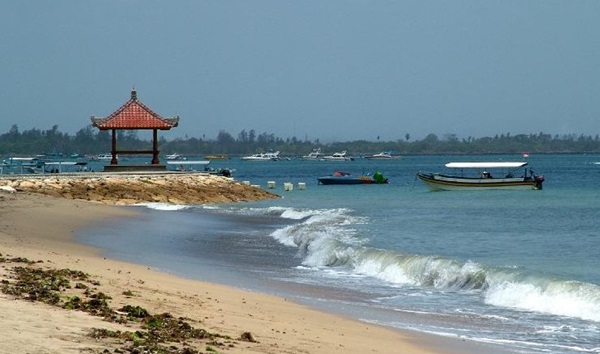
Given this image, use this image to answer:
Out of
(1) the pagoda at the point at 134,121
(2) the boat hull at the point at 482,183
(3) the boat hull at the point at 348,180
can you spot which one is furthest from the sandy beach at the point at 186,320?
(3) the boat hull at the point at 348,180

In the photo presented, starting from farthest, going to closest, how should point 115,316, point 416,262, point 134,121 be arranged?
point 134,121 < point 416,262 < point 115,316

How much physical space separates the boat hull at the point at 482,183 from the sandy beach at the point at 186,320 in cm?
4757

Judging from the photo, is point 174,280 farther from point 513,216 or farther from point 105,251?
point 513,216

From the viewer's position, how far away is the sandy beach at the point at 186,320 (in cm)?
982

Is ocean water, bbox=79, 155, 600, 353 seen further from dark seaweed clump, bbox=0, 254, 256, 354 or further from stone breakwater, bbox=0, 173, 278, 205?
stone breakwater, bbox=0, 173, 278, 205

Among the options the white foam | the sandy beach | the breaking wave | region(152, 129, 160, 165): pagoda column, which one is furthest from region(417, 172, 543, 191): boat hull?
the white foam

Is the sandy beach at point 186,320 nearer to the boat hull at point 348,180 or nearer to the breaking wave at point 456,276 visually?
the breaking wave at point 456,276

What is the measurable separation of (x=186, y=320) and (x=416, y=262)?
9855 mm

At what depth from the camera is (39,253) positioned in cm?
2045

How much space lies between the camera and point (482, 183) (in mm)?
66562

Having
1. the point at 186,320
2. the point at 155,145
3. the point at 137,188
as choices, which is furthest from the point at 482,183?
the point at 186,320

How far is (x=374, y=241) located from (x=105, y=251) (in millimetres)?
8108

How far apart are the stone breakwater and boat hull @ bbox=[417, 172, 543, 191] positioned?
1314 centimetres

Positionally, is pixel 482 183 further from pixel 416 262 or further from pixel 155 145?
pixel 416 262
